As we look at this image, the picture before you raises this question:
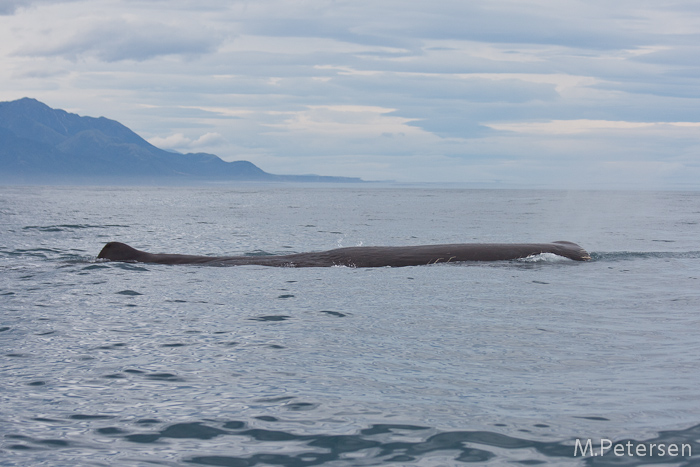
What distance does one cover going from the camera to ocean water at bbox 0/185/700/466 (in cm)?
553

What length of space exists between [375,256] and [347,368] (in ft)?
33.7

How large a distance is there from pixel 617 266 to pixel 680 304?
19.2ft

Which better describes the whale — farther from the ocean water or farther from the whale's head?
the ocean water

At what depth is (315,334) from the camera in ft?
32.2

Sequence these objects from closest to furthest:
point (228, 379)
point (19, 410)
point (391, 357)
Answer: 1. point (19, 410)
2. point (228, 379)
3. point (391, 357)

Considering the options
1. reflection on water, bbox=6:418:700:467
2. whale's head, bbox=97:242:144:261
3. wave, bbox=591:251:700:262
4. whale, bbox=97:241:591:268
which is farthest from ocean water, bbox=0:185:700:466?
wave, bbox=591:251:700:262

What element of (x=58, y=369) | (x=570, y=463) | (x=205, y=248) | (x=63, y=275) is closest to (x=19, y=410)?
(x=58, y=369)

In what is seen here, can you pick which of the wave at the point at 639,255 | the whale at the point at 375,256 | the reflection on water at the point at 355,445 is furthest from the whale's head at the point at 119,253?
the reflection on water at the point at 355,445

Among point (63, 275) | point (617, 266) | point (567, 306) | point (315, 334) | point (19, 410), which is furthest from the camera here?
point (617, 266)

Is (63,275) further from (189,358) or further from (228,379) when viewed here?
(228,379)

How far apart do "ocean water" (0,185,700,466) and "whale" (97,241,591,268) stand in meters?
1.83

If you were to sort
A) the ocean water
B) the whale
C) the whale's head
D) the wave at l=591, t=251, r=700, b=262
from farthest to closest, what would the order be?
the wave at l=591, t=251, r=700, b=262
the whale's head
the whale
the ocean water

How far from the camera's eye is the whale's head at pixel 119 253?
729 inches

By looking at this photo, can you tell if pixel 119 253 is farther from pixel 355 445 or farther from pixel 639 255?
pixel 639 255
